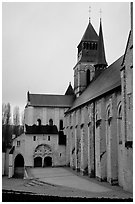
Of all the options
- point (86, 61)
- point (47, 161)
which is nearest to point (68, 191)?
point (47, 161)

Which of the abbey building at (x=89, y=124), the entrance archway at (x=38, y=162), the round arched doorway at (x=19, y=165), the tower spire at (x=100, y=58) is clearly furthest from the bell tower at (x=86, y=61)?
the round arched doorway at (x=19, y=165)

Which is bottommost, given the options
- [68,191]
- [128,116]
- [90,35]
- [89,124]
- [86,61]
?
[68,191]

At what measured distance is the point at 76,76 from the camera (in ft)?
165

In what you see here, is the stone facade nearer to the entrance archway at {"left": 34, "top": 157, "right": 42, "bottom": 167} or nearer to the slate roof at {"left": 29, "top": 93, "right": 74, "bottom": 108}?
the entrance archway at {"left": 34, "top": 157, "right": 42, "bottom": 167}

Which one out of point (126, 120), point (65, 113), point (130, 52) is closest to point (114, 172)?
point (126, 120)

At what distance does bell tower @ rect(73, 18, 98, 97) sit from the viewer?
4822cm

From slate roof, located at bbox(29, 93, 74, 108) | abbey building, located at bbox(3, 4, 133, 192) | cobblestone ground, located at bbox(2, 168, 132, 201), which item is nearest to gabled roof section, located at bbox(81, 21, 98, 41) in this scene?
abbey building, located at bbox(3, 4, 133, 192)

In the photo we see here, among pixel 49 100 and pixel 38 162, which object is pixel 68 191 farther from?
pixel 49 100

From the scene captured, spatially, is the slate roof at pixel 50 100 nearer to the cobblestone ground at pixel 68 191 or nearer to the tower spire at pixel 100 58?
the tower spire at pixel 100 58

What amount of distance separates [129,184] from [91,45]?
34.5 metres

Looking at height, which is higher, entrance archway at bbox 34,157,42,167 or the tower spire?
the tower spire

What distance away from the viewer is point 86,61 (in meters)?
48.2

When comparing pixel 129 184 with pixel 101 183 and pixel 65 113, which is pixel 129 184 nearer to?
pixel 101 183

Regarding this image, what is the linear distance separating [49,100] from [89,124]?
65.9 feet
